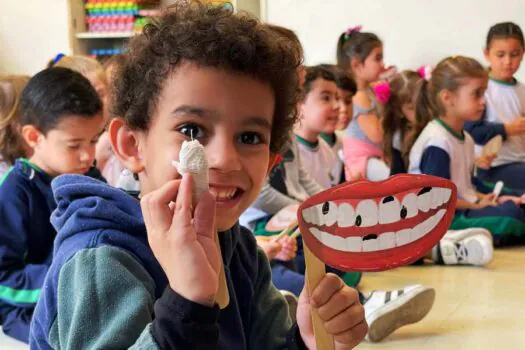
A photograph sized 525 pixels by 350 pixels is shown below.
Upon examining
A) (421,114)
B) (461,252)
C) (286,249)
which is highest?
(421,114)

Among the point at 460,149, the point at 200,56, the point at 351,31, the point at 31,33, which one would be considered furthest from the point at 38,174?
the point at 31,33

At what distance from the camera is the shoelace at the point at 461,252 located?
2.31 meters

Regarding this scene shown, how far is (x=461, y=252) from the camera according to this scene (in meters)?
2.32

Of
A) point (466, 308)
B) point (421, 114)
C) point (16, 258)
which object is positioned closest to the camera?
point (16, 258)

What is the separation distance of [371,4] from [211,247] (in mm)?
3518

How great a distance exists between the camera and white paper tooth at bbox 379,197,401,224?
2.22ft

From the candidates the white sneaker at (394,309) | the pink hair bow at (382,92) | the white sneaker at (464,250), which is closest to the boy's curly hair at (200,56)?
the white sneaker at (394,309)

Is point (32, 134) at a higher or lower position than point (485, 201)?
higher

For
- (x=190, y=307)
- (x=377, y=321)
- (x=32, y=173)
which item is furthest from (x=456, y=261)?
(x=190, y=307)

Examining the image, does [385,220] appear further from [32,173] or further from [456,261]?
[456,261]

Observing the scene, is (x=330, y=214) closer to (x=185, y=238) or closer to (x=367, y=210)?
(x=367, y=210)

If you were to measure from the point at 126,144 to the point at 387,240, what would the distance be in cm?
28

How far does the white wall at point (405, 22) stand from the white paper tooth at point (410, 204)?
3.26 metres

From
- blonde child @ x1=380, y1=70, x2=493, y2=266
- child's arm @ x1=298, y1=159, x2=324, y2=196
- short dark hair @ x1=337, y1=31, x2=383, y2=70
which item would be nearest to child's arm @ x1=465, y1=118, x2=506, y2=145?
blonde child @ x1=380, y1=70, x2=493, y2=266
